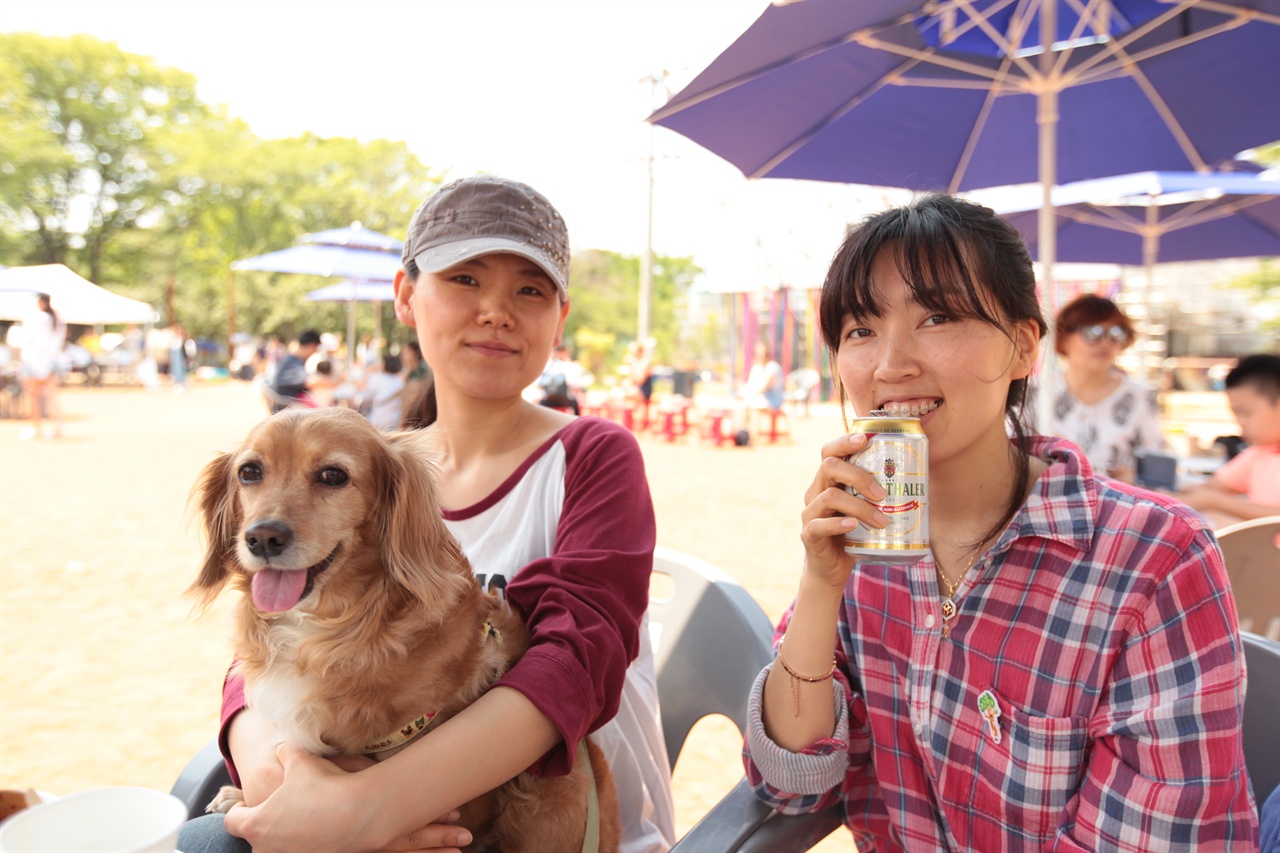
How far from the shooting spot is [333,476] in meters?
1.71

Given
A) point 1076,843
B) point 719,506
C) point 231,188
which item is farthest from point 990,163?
point 231,188

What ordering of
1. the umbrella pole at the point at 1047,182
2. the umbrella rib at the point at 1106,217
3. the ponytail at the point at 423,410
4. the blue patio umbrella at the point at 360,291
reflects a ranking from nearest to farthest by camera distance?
the ponytail at the point at 423,410, the umbrella pole at the point at 1047,182, the umbrella rib at the point at 1106,217, the blue patio umbrella at the point at 360,291

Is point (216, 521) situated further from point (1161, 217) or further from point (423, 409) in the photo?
point (1161, 217)

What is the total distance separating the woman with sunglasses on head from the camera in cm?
521

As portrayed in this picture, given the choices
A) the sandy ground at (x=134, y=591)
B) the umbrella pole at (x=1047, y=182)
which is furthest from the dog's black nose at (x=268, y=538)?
the umbrella pole at (x=1047, y=182)

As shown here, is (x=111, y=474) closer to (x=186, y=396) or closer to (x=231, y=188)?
(x=186, y=396)

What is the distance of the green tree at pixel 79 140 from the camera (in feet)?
112

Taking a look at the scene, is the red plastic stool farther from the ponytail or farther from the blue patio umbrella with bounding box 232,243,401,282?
the ponytail

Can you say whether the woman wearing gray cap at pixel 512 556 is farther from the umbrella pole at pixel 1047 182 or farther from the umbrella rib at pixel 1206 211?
the umbrella rib at pixel 1206 211

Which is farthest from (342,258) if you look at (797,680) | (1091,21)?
(797,680)

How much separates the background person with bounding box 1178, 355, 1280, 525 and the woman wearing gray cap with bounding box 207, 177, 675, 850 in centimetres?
378

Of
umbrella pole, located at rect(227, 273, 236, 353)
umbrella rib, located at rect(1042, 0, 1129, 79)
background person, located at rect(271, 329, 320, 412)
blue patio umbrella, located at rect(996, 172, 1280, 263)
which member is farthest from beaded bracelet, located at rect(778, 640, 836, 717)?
umbrella pole, located at rect(227, 273, 236, 353)

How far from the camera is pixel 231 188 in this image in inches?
1753

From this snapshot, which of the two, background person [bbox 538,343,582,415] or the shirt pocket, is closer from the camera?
the shirt pocket
